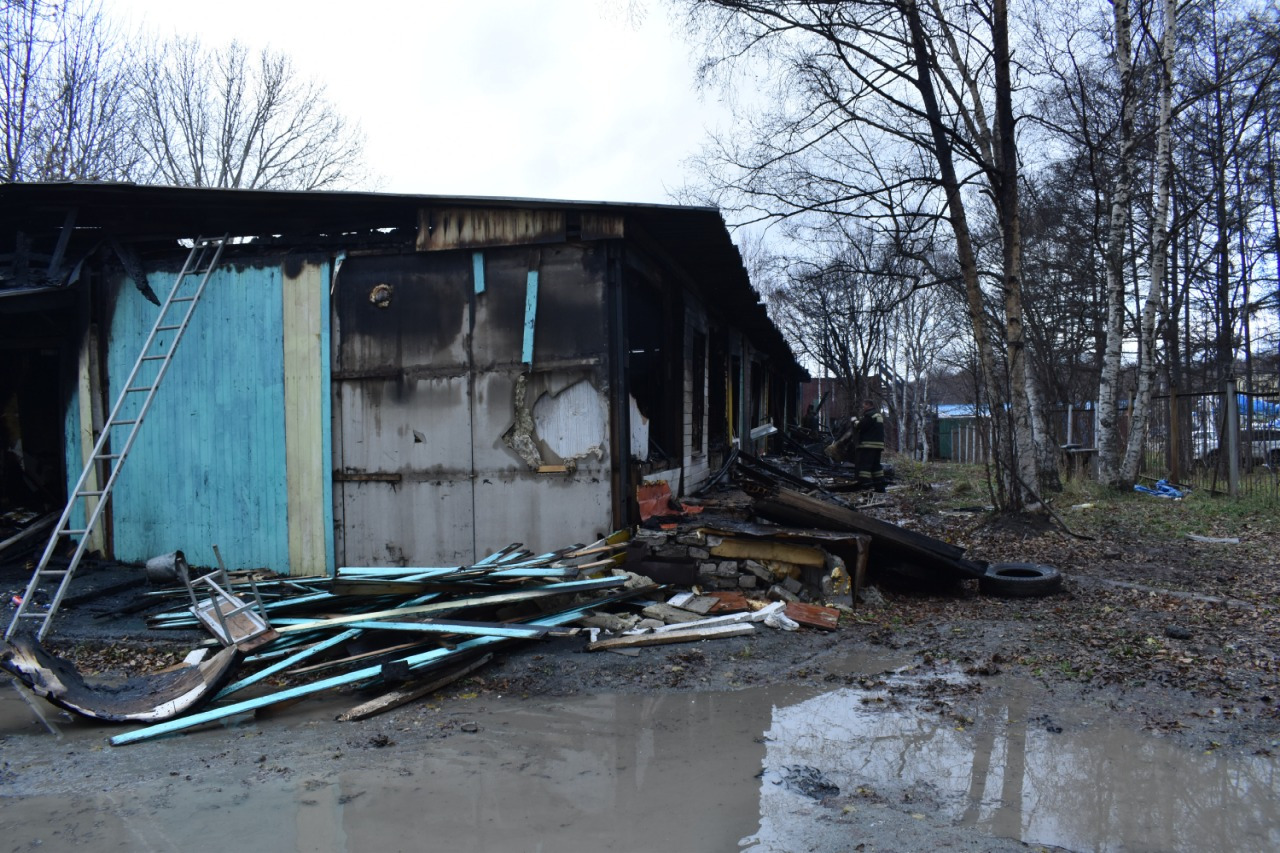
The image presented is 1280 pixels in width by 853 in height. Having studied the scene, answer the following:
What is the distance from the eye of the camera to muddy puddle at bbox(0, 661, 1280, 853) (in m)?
3.32

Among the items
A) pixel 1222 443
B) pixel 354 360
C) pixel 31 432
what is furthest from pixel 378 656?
pixel 1222 443

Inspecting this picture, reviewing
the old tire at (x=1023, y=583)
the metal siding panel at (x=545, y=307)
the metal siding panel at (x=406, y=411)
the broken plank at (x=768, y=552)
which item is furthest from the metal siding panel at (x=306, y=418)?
the old tire at (x=1023, y=583)

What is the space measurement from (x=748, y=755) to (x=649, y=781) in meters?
0.56

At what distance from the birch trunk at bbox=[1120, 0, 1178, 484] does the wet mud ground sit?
29.7 feet

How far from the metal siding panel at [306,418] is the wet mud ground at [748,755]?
2.22 metres

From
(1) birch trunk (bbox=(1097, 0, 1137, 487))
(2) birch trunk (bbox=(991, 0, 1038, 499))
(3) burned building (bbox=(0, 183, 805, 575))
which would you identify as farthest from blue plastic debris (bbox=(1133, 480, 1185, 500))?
(3) burned building (bbox=(0, 183, 805, 575))

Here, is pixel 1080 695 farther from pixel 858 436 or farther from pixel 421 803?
pixel 858 436

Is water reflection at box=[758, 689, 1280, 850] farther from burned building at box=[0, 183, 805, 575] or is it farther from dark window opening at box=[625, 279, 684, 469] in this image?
dark window opening at box=[625, 279, 684, 469]

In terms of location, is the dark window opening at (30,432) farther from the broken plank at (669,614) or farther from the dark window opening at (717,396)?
the dark window opening at (717,396)

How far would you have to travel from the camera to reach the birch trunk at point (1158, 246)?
13320mm

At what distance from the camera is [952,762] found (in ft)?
13.1

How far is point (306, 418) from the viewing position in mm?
8594

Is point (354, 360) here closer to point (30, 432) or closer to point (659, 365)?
point (659, 365)

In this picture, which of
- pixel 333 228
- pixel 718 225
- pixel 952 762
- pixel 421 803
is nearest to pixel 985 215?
pixel 718 225
